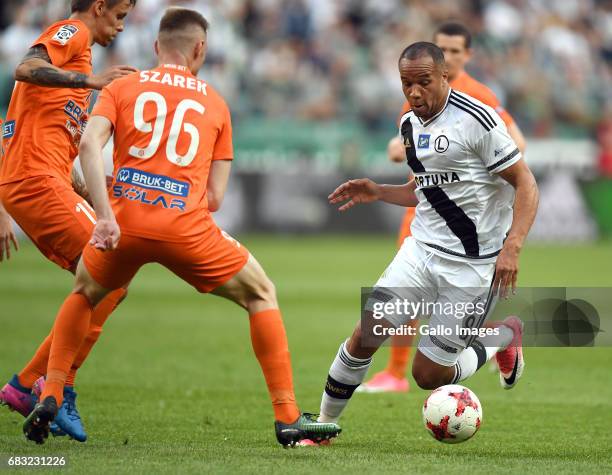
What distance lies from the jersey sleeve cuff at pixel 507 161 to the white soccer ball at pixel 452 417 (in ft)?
4.24

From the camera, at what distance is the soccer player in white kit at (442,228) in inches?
254

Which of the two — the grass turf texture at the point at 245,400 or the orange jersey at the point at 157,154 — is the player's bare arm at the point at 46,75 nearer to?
the orange jersey at the point at 157,154

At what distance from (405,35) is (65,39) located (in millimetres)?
20270

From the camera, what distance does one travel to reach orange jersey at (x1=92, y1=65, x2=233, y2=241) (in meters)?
5.84

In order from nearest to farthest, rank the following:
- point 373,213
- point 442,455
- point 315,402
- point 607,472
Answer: point 607,472, point 442,455, point 315,402, point 373,213

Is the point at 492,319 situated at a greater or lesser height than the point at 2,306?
greater

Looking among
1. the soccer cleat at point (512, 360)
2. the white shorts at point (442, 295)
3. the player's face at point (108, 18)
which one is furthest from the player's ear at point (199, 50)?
the soccer cleat at point (512, 360)

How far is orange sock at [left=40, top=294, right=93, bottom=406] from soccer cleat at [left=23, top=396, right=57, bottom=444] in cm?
17

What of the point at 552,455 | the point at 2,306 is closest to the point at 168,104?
the point at 552,455

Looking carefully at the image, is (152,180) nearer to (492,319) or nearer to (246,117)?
(492,319)

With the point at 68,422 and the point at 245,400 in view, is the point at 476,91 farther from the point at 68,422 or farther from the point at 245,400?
the point at 68,422

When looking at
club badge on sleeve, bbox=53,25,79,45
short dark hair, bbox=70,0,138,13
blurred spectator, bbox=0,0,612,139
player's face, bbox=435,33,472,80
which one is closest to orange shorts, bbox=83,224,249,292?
club badge on sleeve, bbox=53,25,79,45

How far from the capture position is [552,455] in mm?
6273

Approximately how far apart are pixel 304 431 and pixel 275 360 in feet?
1.39
